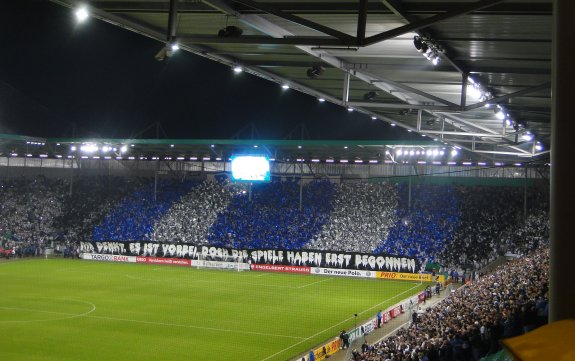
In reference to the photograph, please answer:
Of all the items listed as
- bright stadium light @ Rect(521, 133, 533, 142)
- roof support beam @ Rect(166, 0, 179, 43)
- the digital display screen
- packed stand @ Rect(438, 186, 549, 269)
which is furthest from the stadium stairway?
the digital display screen

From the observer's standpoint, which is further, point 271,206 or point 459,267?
point 271,206

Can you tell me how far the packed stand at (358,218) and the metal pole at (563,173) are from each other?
150ft

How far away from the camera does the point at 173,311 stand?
32312 mm

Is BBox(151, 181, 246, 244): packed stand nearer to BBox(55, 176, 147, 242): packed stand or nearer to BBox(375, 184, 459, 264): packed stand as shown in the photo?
BBox(55, 176, 147, 242): packed stand

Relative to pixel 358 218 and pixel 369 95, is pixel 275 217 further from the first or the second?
pixel 369 95

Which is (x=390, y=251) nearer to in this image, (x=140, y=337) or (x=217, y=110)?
(x=217, y=110)

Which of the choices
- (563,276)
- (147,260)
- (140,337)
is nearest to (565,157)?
(563,276)

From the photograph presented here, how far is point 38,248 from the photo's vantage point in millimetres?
57344

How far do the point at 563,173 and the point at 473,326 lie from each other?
12.7 meters

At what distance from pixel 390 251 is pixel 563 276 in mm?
45459

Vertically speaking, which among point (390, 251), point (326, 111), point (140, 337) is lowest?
point (140, 337)

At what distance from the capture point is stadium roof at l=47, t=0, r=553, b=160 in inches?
330

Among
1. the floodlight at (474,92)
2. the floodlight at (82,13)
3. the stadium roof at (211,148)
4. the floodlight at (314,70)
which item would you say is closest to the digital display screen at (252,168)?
the stadium roof at (211,148)

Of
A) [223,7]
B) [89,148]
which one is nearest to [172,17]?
Result: [223,7]
